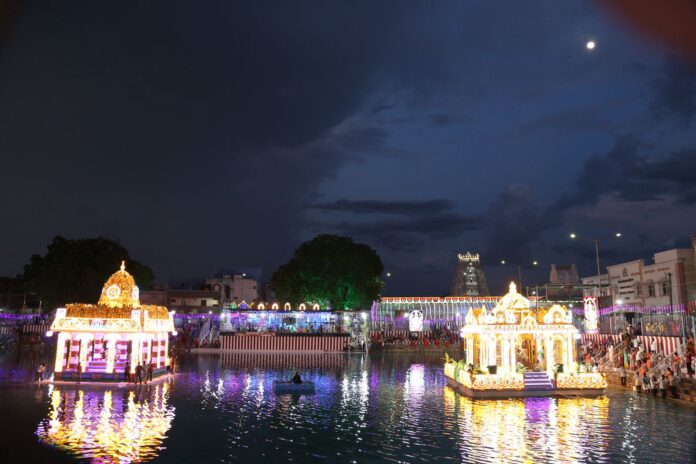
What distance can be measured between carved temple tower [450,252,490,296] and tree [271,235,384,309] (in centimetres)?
8153

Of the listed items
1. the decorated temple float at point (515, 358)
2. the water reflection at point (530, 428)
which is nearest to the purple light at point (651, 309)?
the decorated temple float at point (515, 358)

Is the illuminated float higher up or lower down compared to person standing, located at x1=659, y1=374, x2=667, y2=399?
higher up

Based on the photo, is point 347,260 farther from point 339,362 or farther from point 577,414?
point 577,414

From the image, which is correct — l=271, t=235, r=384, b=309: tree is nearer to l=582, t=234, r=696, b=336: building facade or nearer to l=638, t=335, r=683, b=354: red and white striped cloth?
l=582, t=234, r=696, b=336: building facade

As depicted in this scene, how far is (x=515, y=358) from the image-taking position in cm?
2939

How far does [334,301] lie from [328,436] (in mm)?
50604

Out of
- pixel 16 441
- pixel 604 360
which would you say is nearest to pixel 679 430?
pixel 604 360

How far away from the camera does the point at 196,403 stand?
2398cm

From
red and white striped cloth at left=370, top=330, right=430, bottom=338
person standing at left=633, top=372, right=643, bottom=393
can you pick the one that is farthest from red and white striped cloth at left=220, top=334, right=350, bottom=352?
person standing at left=633, top=372, right=643, bottom=393

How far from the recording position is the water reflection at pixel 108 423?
51.9 feet

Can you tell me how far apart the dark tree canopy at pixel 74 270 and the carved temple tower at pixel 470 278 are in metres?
106

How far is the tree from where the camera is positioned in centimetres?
6825

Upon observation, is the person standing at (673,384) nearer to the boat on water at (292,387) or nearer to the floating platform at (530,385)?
the floating platform at (530,385)

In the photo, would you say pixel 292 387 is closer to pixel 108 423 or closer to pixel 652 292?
pixel 108 423
